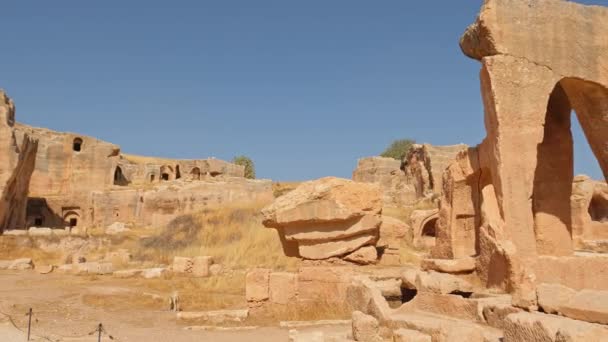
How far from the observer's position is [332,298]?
26.3 ft

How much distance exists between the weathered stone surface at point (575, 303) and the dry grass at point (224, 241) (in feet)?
32.8

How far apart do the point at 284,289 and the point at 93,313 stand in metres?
4.19

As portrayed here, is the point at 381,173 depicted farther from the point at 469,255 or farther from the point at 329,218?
the point at 469,255

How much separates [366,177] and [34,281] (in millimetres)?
25183

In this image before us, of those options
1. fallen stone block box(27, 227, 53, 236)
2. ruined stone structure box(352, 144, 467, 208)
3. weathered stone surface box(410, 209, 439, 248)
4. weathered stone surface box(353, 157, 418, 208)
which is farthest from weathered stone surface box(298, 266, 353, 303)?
weathered stone surface box(353, 157, 418, 208)

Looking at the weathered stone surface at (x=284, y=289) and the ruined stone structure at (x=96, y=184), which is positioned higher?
the ruined stone structure at (x=96, y=184)

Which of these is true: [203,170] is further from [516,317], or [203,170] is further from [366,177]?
[516,317]

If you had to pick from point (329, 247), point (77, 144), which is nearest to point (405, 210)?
point (329, 247)

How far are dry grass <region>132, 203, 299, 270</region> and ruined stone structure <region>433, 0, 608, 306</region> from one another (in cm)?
740

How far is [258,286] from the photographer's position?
8.42 meters

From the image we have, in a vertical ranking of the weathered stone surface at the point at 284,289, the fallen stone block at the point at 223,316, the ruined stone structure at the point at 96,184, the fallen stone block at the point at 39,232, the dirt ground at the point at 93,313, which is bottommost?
the dirt ground at the point at 93,313

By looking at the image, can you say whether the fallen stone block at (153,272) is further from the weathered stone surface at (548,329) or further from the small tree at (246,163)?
the small tree at (246,163)

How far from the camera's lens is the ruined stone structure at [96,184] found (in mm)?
27719

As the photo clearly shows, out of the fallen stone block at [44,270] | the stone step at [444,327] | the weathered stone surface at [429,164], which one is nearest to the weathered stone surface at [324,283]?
the stone step at [444,327]
